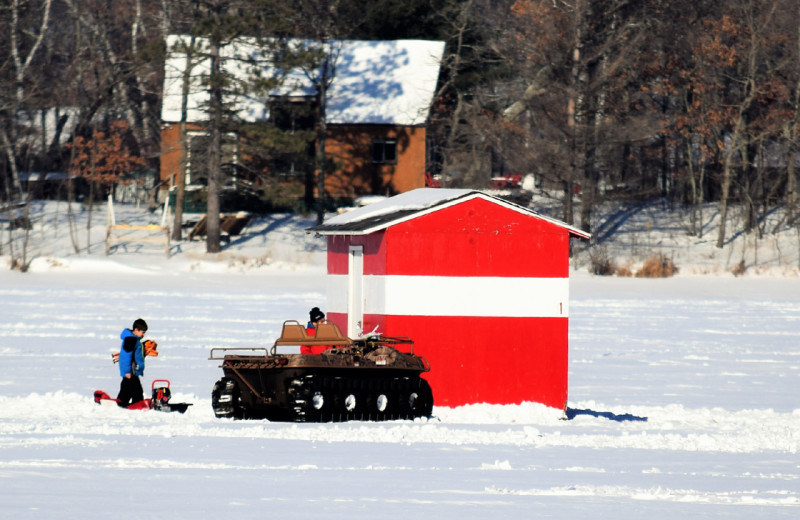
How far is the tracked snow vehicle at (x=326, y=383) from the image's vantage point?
15.8 m

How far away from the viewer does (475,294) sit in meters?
17.8

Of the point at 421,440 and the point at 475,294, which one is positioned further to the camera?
the point at 475,294

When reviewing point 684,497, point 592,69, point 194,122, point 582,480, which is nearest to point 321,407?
point 582,480

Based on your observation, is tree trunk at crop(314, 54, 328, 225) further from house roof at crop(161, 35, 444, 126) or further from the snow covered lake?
the snow covered lake

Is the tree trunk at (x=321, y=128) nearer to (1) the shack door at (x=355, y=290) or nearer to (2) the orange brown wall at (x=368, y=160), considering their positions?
(2) the orange brown wall at (x=368, y=160)

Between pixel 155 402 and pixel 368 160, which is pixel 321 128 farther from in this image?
pixel 155 402

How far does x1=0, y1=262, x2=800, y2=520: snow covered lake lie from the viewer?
1107 centimetres

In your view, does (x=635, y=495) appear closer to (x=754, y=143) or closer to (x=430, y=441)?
(x=430, y=441)

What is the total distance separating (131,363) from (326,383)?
2422mm

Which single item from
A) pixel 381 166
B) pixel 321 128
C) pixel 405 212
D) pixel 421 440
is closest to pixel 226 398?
pixel 421 440

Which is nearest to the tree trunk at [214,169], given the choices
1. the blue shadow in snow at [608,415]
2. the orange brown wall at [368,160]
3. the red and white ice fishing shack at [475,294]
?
the orange brown wall at [368,160]

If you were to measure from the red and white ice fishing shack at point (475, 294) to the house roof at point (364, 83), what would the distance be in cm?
3071

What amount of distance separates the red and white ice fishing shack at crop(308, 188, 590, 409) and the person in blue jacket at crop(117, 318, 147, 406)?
2.95 meters

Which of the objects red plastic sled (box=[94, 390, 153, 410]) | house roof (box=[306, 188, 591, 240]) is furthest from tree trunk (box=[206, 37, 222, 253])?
red plastic sled (box=[94, 390, 153, 410])
